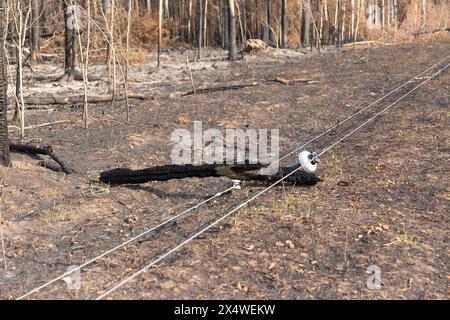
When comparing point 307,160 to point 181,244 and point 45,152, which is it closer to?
point 181,244

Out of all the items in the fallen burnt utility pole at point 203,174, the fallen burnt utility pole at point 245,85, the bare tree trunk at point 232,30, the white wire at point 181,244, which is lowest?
the white wire at point 181,244

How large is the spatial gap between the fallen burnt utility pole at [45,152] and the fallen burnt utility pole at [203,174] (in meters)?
0.75

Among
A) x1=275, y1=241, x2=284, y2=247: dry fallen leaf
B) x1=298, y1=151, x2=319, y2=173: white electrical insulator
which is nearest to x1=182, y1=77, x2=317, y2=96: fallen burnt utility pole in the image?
x1=298, y1=151, x2=319, y2=173: white electrical insulator

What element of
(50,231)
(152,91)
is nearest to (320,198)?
(50,231)

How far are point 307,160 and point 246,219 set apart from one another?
109cm

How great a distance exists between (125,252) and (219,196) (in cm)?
170

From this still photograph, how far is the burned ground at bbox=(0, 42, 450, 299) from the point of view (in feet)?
12.2

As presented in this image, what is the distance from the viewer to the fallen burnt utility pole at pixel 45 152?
6900 millimetres

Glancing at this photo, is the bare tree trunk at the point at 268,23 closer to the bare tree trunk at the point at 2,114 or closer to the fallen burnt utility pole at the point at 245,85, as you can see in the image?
the fallen burnt utility pole at the point at 245,85

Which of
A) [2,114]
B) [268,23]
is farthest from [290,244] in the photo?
[268,23]

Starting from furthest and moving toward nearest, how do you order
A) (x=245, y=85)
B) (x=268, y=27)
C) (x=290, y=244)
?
1. (x=268, y=27)
2. (x=245, y=85)
3. (x=290, y=244)

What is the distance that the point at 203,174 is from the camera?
611 cm

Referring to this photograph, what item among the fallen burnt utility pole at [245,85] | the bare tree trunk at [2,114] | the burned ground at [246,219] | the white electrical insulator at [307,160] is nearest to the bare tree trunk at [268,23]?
the fallen burnt utility pole at [245,85]

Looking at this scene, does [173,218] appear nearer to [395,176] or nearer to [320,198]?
[320,198]
